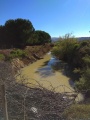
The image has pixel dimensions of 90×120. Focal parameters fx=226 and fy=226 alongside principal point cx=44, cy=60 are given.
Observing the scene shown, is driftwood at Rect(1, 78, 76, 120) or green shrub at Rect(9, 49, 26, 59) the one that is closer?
driftwood at Rect(1, 78, 76, 120)

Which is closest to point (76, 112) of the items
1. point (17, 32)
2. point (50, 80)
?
point (50, 80)

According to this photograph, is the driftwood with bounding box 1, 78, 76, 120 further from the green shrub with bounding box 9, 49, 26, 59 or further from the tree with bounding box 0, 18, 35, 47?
the tree with bounding box 0, 18, 35, 47

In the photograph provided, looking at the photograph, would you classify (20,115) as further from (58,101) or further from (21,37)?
(21,37)

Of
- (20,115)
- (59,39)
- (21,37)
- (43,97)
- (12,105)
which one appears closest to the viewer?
(20,115)

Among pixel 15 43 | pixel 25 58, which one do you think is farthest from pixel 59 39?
pixel 15 43

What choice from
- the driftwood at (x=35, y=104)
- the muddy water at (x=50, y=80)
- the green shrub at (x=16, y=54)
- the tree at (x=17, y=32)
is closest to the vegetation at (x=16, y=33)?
the tree at (x=17, y=32)

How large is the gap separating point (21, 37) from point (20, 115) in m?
34.5

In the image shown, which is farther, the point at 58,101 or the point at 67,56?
the point at 67,56

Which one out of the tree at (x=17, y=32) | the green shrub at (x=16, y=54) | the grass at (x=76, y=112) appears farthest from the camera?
the tree at (x=17, y=32)

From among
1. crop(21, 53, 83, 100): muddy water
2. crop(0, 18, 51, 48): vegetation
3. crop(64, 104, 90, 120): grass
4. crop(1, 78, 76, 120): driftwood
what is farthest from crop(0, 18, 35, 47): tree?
crop(64, 104, 90, 120): grass

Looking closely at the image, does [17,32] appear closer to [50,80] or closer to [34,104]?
[50,80]

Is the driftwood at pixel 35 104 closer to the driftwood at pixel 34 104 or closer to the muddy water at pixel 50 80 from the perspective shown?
the driftwood at pixel 34 104

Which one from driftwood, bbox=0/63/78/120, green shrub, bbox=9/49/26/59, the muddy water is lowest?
the muddy water

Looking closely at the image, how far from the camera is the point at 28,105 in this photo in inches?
223
